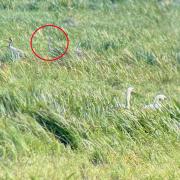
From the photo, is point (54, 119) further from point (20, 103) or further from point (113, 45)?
point (113, 45)

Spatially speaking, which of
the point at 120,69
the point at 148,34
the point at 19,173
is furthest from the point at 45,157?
the point at 148,34

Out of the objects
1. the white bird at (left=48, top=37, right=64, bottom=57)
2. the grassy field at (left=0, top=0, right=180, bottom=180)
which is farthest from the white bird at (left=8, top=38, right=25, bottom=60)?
the white bird at (left=48, top=37, right=64, bottom=57)

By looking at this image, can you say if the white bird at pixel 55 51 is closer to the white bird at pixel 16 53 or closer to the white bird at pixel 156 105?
the white bird at pixel 16 53

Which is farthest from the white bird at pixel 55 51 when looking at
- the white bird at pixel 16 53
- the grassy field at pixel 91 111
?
the white bird at pixel 16 53

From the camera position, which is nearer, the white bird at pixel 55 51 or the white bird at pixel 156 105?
the white bird at pixel 156 105

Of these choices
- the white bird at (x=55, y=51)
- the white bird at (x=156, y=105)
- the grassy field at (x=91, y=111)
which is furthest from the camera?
the white bird at (x=55, y=51)

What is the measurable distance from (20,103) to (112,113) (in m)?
0.93

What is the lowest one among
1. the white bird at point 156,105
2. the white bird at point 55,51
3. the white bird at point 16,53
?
the white bird at point 156,105

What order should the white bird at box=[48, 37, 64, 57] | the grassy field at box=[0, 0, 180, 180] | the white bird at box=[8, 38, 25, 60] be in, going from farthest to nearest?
the white bird at box=[48, 37, 64, 57], the white bird at box=[8, 38, 25, 60], the grassy field at box=[0, 0, 180, 180]

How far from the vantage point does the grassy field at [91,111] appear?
4.63 meters

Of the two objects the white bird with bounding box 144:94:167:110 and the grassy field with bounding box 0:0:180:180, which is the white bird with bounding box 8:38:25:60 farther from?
the white bird with bounding box 144:94:167:110

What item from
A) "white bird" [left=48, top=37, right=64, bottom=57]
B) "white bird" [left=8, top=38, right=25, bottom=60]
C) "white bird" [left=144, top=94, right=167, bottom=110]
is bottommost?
"white bird" [left=144, top=94, right=167, bottom=110]

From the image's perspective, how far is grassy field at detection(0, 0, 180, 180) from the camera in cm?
463

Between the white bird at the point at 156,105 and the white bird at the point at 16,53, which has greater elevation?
the white bird at the point at 16,53
